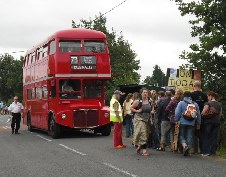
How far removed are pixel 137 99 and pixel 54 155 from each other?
8.70ft

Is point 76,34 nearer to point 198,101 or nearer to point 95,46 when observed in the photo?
point 95,46

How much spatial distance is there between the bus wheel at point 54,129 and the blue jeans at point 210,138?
781 cm

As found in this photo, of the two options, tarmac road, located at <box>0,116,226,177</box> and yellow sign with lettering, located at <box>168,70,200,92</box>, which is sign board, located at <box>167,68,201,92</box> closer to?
yellow sign with lettering, located at <box>168,70,200,92</box>

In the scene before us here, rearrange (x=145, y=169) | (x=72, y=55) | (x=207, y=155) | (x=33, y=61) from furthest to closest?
(x=33, y=61) < (x=72, y=55) < (x=207, y=155) < (x=145, y=169)

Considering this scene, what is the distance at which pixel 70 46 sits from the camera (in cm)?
2030

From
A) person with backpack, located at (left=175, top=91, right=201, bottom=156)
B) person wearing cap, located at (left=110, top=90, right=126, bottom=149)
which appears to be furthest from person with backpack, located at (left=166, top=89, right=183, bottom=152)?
person wearing cap, located at (left=110, top=90, right=126, bottom=149)

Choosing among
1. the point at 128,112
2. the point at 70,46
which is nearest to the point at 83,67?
the point at 70,46

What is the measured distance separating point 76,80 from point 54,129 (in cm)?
207

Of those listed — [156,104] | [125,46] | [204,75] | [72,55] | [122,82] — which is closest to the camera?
[156,104]

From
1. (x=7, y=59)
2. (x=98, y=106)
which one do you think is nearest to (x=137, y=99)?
(x=98, y=106)

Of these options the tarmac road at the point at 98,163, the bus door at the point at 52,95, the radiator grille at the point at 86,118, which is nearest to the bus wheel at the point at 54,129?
the bus door at the point at 52,95

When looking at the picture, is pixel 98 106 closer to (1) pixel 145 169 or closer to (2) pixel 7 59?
(1) pixel 145 169

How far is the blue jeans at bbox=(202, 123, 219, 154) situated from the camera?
1328 cm

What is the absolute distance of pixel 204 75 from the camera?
1733cm
